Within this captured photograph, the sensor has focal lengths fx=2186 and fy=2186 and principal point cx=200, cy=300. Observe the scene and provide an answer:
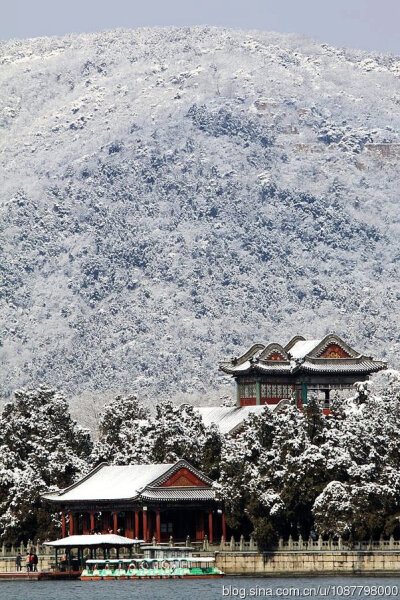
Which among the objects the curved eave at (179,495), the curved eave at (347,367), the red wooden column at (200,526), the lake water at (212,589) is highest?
the curved eave at (347,367)

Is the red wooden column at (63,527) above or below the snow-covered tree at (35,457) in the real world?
below

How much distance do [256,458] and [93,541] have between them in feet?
43.3

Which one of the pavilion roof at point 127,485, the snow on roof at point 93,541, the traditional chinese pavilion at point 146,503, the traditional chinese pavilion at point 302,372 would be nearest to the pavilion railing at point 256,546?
the traditional chinese pavilion at point 146,503

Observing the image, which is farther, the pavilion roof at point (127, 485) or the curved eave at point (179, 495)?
the pavilion roof at point (127, 485)

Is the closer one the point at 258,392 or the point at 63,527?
the point at 63,527

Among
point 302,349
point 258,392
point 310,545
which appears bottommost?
point 310,545

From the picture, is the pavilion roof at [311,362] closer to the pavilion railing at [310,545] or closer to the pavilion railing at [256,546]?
the pavilion railing at [256,546]

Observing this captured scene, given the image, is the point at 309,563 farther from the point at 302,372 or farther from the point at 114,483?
the point at 302,372

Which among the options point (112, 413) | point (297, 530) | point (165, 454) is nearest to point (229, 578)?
point (297, 530)

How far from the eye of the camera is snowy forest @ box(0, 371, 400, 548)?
145 meters

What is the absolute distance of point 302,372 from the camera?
192 m

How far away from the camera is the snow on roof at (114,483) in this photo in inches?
6324

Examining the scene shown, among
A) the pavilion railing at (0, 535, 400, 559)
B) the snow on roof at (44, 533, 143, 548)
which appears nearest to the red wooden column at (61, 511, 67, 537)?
the pavilion railing at (0, 535, 400, 559)

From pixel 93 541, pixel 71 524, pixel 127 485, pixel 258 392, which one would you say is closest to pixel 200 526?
pixel 127 485
